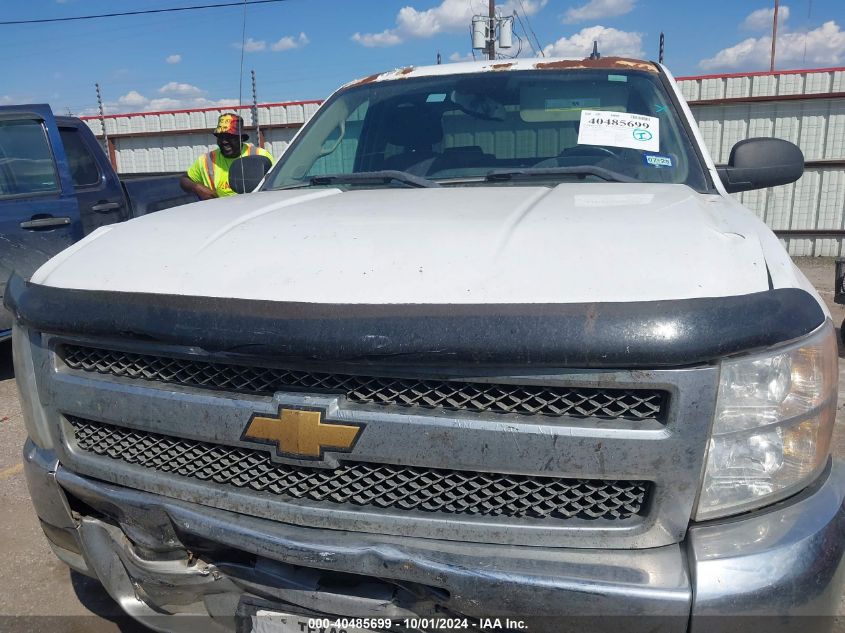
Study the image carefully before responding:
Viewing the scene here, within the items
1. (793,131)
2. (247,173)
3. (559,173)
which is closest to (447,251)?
(559,173)

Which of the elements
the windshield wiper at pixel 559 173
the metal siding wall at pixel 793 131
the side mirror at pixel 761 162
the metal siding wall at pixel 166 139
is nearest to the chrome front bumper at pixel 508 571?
the windshield wiper at pixel 559 173

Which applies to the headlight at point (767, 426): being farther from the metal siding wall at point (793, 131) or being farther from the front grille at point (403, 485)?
the metal siding wall at point (793, 131)

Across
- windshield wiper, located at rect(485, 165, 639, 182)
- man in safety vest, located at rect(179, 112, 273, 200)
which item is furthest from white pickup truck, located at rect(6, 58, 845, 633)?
man in safety vest, located at rect(179, 112, 273, 200)

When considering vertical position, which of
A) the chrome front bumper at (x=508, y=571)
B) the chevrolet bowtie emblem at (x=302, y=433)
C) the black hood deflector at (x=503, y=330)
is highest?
the black hood deflector at (x=503, y=330)

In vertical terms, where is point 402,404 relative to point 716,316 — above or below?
below

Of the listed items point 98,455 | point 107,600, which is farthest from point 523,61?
point 107,600

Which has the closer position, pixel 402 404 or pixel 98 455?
pixel 402 404

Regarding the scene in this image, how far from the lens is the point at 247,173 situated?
143 inches

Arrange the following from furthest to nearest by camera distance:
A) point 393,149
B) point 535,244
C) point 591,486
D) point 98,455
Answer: point 393,149, point 98,455, point 535,244, point 591,486

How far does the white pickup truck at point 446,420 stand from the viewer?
149 cm

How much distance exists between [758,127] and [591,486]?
35.5 feet

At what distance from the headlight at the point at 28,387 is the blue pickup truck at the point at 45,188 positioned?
3.48 metres

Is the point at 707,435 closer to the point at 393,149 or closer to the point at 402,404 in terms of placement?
the point at 402,404

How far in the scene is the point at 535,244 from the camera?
5.65 ft
